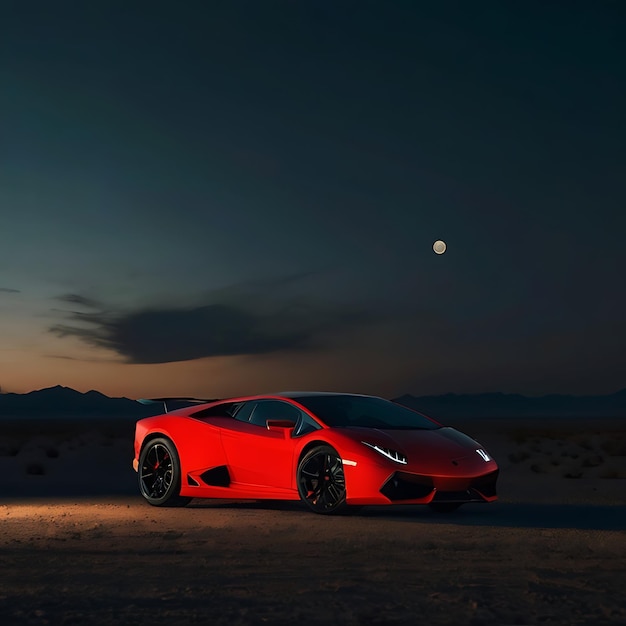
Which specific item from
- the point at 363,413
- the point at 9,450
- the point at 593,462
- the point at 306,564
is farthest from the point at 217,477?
the point at 9,450

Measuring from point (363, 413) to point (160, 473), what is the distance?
9.76 ft

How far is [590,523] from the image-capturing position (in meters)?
12.4

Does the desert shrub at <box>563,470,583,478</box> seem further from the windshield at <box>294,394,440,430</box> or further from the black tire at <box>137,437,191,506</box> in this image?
the black tire at <box>137,437,191,506</box>

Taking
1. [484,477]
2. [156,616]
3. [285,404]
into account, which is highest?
[285,404]

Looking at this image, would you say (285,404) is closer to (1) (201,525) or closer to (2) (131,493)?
(1) (201,525)

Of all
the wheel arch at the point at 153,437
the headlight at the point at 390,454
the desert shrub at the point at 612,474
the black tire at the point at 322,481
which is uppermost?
the wheel arch at the point at 153,437

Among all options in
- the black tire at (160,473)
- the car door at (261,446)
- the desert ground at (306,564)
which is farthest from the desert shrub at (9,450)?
the car door at (261,446)

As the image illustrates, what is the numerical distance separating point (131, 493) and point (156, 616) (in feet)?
36.2

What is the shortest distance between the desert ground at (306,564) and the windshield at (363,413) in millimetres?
1083

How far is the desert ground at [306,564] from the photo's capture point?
658 centimetres

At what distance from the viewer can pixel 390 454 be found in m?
11.9

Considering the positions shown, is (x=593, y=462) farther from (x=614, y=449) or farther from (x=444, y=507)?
(x=444, y=507)

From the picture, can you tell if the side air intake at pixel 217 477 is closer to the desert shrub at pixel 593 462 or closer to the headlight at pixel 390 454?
the headlight at pixel 390 454

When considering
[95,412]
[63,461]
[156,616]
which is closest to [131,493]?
[156,616]
